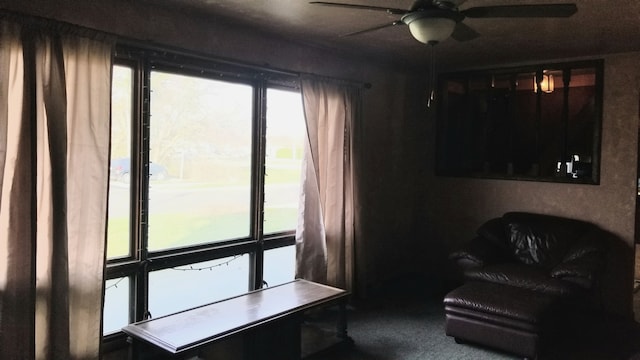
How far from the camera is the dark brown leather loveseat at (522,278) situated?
3.38m

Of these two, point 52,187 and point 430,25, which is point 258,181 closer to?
point 52,187

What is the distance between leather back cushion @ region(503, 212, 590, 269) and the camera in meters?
4.43

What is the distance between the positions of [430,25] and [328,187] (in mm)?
2363

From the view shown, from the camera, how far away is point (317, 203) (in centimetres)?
421

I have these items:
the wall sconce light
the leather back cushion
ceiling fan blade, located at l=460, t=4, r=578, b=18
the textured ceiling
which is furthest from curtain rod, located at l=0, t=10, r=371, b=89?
the leather back cushion

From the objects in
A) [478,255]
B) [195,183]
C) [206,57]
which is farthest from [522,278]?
[206,57]

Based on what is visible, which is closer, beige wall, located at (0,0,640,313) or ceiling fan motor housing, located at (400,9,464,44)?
ceiling fan motor housing, located at (400,9,464,44)

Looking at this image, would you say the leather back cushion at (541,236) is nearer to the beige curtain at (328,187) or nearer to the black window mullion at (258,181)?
the beige curtain at (328,187)

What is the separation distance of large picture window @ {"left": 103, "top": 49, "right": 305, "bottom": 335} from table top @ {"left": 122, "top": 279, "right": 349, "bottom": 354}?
401mm

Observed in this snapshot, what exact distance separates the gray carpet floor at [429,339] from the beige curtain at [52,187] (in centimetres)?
161

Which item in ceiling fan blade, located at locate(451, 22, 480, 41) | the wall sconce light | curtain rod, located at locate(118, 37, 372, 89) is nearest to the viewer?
ceiling fan blade, located at locate(451, 22, 480, 41)

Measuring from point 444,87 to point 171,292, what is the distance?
376 centimetres

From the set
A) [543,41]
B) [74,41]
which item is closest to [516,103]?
[543,41]

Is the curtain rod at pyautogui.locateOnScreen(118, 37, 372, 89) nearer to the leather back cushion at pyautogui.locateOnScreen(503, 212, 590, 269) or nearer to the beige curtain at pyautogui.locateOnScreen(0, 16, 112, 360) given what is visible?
the beige curtain at pyautogui.locateOnScreen(0, 16, 112, 360)
